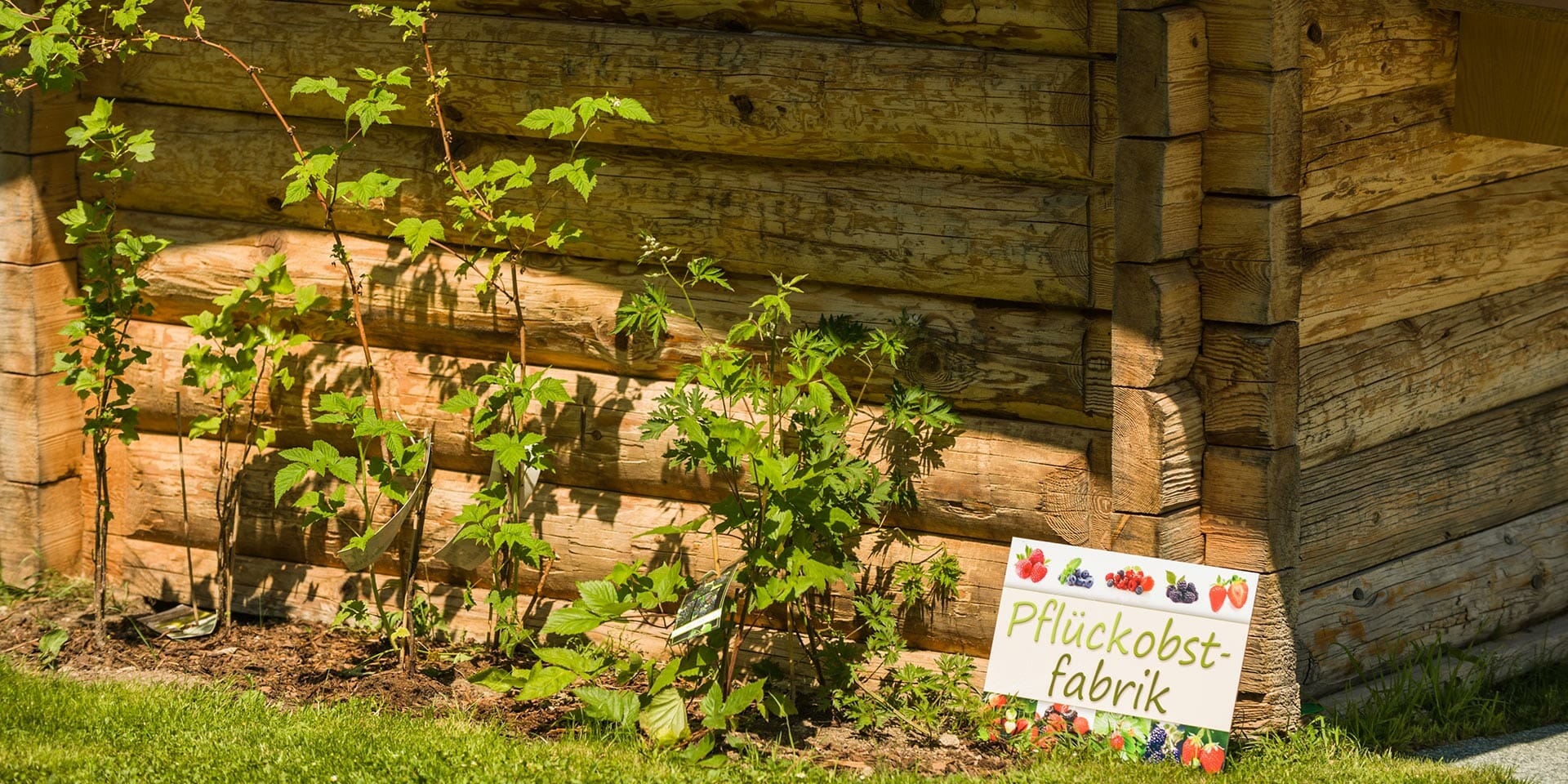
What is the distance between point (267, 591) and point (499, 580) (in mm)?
1025

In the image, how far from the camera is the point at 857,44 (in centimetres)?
436

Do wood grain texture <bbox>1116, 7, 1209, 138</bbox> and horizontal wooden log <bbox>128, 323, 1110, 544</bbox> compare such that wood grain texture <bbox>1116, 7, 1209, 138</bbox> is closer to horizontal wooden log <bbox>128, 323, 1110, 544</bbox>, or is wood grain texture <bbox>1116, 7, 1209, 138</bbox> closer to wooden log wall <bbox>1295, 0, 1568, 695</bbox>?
wooden log wall <bbox>1295, 0, 1568, 695</bbox>

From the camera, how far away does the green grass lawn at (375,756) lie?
3922 mm

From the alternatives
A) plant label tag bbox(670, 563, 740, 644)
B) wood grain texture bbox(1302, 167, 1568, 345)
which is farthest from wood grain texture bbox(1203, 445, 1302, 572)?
plant label tag bbox(670, 563, 740, 644)

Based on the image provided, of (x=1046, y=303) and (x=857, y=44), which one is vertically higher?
(x=857, y=44)

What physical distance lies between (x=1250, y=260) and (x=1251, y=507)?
0.66 metres

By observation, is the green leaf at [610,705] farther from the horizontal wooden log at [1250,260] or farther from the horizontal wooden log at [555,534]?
the horizontal wooden log at [1250,260]

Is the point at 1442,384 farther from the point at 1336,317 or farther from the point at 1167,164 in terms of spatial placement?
the point at 1167,164

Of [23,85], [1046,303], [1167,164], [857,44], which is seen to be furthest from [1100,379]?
[23,85]

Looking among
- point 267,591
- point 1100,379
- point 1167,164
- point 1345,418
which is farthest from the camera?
point 267,591

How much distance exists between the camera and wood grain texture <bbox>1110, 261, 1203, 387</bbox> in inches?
157

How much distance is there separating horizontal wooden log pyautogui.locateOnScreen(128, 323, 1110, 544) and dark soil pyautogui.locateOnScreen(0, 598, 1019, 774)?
0.63 meters

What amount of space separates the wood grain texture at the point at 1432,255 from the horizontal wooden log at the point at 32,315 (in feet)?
13.5

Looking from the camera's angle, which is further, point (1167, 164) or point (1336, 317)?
point (1336, 317)
